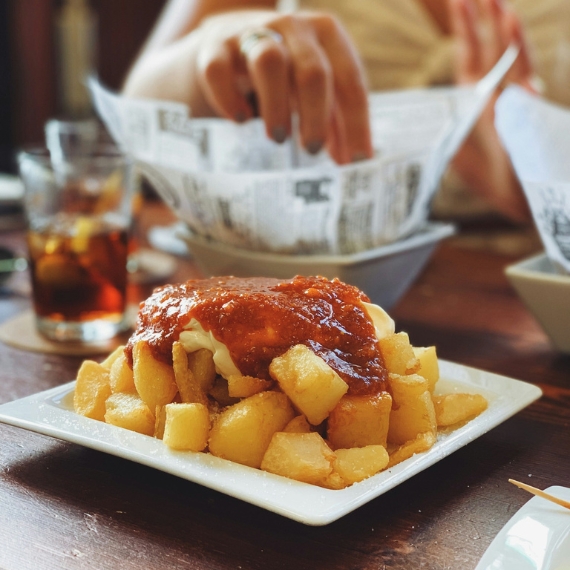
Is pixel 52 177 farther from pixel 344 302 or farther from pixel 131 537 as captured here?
pixel 131 537

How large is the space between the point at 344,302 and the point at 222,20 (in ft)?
3.93

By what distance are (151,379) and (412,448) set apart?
238 mm

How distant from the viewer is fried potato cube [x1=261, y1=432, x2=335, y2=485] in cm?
65

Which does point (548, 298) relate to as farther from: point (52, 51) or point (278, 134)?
point (52, 51)

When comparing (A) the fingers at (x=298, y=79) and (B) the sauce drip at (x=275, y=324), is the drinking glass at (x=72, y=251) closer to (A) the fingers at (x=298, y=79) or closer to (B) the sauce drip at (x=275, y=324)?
(A) the fingers at (x=298, y=79)

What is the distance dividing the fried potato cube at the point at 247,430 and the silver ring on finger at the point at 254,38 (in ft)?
2.68

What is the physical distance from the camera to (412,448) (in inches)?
27.8

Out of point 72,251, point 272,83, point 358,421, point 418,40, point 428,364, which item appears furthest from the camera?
point 418,40

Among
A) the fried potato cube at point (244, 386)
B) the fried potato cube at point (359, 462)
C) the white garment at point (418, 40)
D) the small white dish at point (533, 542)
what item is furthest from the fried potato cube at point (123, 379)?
the white garment at point (418, 40)

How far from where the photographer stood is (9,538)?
0.63 metres

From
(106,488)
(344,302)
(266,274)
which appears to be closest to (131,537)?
(106,488)

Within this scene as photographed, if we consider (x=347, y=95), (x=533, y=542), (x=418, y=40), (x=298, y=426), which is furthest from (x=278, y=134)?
(x=418, y=40)

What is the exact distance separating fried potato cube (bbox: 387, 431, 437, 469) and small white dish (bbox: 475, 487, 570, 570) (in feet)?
0.33

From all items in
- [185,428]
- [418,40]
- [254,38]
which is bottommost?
[185,428]
